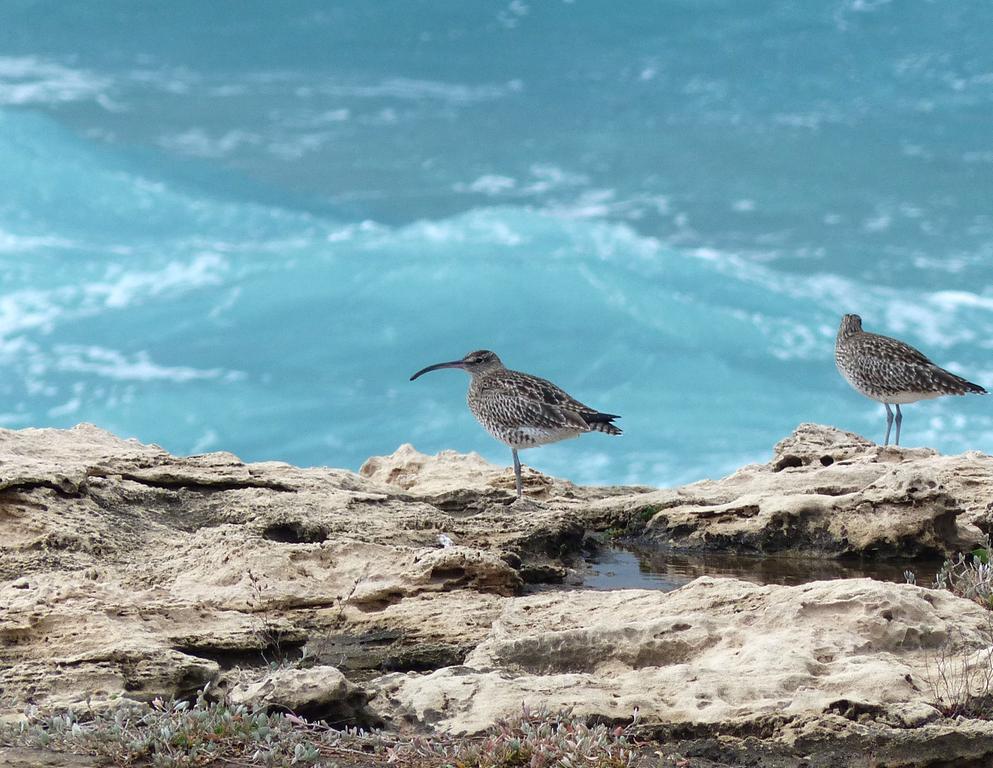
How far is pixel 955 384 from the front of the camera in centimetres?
1881

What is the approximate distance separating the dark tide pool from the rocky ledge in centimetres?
23

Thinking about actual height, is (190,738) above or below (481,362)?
below

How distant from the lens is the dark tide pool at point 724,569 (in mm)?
12664

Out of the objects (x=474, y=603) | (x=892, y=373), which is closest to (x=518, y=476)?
(x=474, y=603)

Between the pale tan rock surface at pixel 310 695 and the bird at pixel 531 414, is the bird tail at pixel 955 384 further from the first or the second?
the pale tan rock surface at pixel 310 695

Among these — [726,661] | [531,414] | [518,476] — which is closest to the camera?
[726,661]

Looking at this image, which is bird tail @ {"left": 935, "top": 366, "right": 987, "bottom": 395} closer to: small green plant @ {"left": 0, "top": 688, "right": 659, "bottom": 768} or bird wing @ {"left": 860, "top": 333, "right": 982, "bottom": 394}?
bird wing @ {"left": 860, "top": 333, "right": 982, "bottom": 394}

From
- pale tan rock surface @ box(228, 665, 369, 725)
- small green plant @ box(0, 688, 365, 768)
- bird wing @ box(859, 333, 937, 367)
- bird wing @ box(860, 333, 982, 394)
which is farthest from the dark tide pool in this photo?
bird wing @ box(859, 333, 937, 367)

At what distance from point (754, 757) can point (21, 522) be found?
669 cm

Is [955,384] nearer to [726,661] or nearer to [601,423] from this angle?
[601,423]

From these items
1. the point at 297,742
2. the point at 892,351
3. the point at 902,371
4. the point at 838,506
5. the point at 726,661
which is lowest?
the point at 297,742

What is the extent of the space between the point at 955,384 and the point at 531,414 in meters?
6.11

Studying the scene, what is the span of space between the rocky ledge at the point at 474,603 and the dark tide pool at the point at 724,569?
23cm

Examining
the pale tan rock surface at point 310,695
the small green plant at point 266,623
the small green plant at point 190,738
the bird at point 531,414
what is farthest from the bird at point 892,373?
the small green plant at point 190,738
